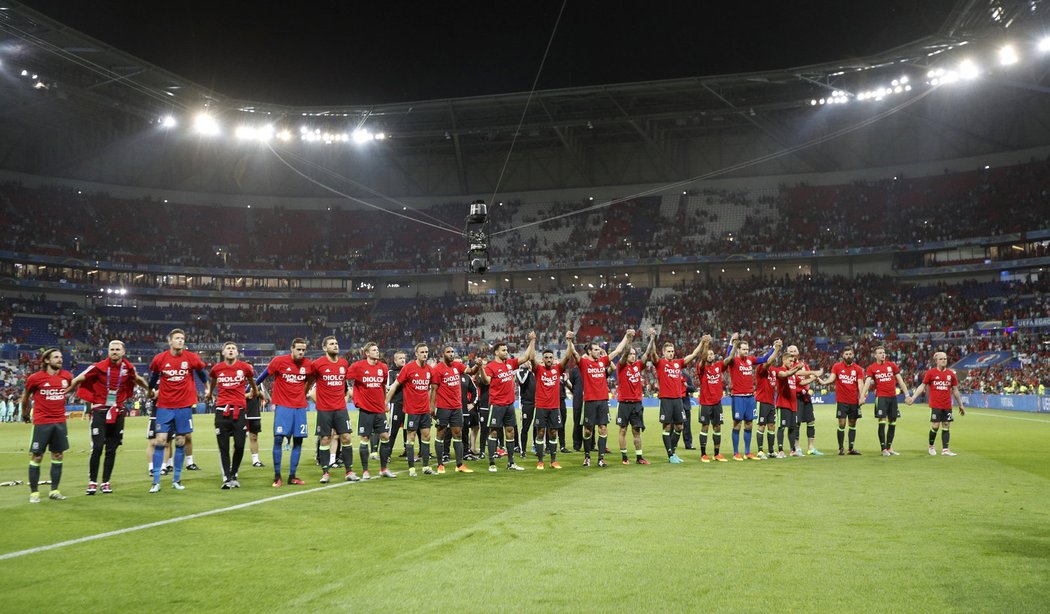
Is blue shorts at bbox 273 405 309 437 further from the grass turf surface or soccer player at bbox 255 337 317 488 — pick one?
the grass turf surface

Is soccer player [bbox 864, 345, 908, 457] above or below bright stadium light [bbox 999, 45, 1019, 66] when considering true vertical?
below

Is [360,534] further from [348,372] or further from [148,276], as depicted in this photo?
[148,276]

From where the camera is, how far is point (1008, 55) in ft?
125

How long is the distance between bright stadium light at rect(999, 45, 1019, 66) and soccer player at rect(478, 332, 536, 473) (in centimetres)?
3783

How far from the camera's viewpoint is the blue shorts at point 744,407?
588 inches

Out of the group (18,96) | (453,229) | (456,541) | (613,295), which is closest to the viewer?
(456,541)

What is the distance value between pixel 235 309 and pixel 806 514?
6422 cm

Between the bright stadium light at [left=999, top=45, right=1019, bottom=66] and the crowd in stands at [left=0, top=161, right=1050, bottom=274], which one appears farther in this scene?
the crowd in stands at [left=0, top=161, right=1050, bottom=274]

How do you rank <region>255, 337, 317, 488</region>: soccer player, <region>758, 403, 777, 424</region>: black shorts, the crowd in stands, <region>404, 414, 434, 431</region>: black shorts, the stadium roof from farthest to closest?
1. the crowd in stands
2. the stadium roof
3. <region>758, 403, 777, 424</region>: black shorts
4. <region>404, 414, 434, 431</region>: black shorts
5. <region>255, 337, 317, 488</region>: soccer player

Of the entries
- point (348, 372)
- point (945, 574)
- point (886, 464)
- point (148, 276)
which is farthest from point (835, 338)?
point (148, 276)

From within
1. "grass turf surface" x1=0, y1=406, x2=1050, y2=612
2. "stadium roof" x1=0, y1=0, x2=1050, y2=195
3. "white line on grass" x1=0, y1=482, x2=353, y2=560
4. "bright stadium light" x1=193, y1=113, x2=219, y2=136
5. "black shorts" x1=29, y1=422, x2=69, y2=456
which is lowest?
"white line on grass" x1=0, y1=482, x2=353, y2=560

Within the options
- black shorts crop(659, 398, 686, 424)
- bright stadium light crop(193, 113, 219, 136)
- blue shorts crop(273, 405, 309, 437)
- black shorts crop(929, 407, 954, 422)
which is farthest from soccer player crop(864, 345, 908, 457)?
bright stadium light crop(193, 113, 219, 136)

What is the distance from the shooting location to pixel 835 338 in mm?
50156

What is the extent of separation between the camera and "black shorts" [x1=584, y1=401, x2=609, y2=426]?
13.9m
